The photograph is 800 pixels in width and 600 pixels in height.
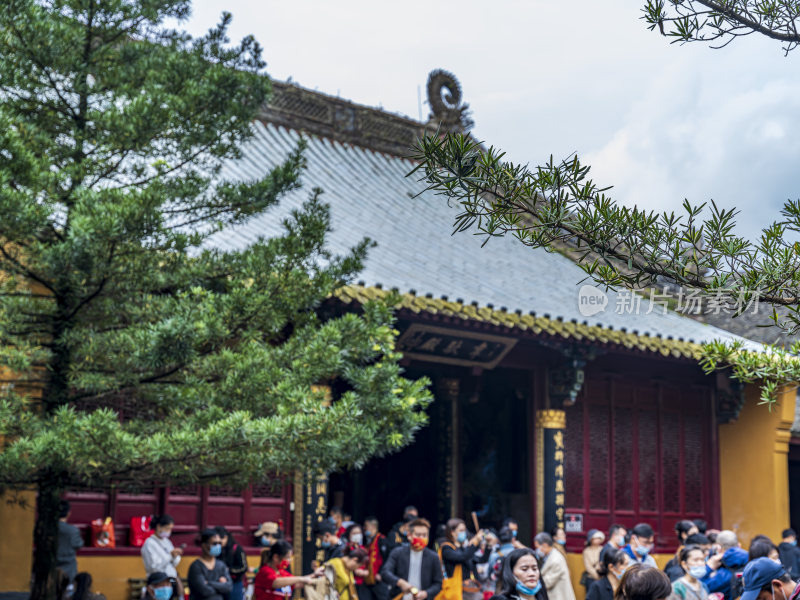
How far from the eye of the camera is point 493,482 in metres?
14.4

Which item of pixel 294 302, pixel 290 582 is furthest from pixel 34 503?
pixel 294 302

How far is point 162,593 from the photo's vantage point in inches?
334

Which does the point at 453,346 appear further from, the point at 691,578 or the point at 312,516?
the point at 691,578

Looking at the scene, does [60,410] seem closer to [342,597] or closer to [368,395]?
[368,395]

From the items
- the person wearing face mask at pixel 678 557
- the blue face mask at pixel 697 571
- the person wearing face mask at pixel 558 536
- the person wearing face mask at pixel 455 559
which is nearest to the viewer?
the blue face mask at pixel 697 571

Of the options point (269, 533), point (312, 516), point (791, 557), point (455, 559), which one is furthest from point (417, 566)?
point (791, 557)

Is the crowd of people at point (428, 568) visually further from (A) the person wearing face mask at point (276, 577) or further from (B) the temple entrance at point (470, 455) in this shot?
(B) the temple entrance at point (470, 455)

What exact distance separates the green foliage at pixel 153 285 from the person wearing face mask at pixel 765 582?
2627 millimetres

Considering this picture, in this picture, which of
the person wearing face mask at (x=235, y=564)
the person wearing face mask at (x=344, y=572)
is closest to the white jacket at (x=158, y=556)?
the person wearing face mask at (x=235, y=564)

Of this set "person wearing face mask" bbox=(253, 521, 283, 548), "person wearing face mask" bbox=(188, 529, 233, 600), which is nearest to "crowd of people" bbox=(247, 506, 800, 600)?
"person wearing face mask" bbox=(188, 529, 233, 600)

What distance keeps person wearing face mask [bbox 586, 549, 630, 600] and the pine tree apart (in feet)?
5.35

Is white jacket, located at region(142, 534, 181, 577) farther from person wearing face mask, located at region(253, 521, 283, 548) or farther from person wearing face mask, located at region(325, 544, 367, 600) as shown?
person wearing face mask, located at region(325, 544, 367, 600)

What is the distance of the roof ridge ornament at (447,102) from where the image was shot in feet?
57.2

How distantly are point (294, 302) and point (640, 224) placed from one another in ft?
13.8
